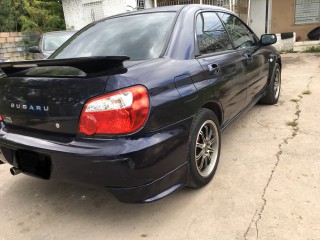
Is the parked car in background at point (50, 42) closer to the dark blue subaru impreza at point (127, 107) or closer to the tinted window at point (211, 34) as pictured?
the dark blue subaru impreza at point (127, 107)

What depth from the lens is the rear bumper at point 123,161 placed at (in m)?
2.13

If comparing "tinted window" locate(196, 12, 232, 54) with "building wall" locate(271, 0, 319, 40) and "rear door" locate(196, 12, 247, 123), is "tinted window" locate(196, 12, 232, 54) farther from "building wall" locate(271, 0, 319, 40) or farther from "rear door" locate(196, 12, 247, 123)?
"building wall" locate(271, 0, 319, 40)

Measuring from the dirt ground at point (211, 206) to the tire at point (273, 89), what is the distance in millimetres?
1444

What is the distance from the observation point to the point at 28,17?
51.3 feet

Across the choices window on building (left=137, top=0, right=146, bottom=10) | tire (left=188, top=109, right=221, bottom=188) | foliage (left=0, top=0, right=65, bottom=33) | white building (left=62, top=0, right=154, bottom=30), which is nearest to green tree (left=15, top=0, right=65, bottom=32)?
foliage (left=0, top=0, right=65, bottom=33)

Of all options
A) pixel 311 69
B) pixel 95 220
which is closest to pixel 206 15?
pixel 95 220

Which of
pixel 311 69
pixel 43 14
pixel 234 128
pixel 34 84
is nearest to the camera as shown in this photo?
pixel 34 84

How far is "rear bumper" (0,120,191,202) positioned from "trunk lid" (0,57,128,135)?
0.15 metres

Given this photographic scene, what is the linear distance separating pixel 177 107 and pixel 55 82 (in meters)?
0.89

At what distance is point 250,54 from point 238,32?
13.5 inches

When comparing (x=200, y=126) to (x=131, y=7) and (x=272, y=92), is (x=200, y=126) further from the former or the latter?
(x=131, y=7)

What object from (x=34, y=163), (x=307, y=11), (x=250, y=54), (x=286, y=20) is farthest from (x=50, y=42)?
(x=307, y=11)

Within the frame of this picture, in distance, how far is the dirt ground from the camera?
243 centimetres

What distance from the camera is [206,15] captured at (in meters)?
3.39
